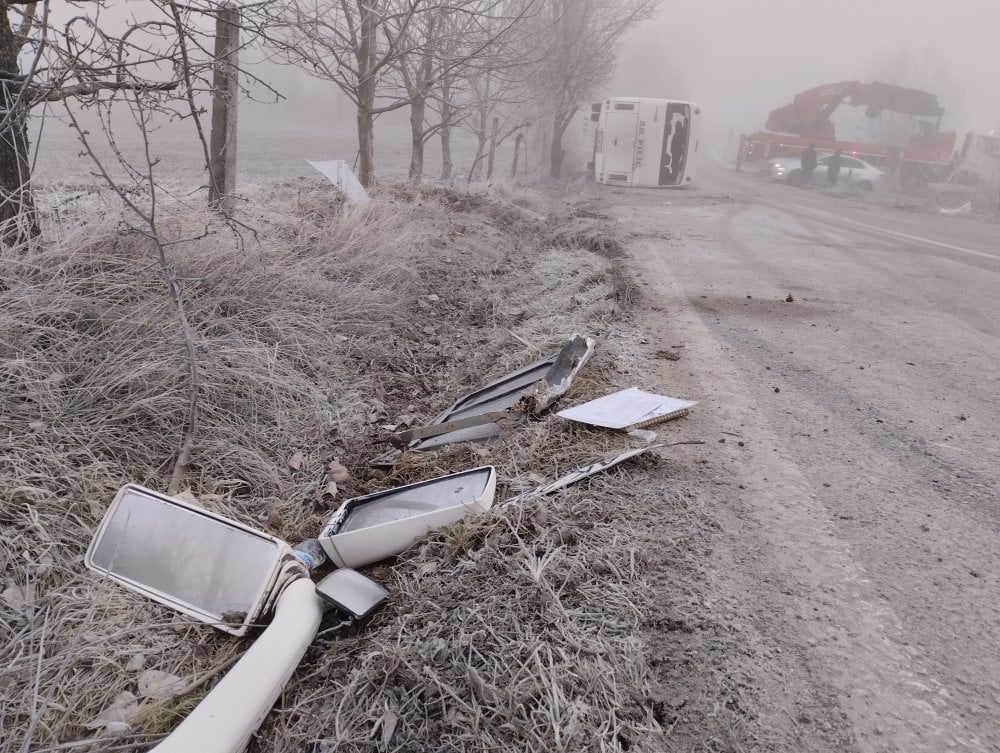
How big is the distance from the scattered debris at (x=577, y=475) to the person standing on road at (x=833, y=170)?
2220cm

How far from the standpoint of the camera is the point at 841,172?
70.0ft

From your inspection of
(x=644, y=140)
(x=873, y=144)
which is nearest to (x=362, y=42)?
(x=644, y=140)

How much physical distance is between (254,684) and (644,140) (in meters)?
18.7

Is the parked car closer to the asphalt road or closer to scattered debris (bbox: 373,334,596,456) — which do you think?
the asphalt road

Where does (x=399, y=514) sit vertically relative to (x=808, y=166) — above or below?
below

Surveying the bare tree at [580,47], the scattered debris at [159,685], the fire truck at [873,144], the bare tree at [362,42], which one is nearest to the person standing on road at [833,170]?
the fire truck at [873,144]

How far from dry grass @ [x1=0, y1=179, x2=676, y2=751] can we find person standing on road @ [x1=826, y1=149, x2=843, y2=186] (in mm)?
19282

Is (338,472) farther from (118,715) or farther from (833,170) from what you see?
(833,170)

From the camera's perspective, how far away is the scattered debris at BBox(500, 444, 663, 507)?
103 inches

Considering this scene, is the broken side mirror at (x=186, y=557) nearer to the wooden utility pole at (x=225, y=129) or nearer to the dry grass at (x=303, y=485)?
the dry grass at (x=303, y=485)

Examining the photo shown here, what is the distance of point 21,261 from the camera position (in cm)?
352

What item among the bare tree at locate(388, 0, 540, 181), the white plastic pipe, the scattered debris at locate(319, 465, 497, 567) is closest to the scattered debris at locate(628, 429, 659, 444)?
the scattered debris at locate(319, 465, 497, 567)

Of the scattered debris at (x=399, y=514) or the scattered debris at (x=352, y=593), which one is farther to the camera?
the scattered debris at (x=399, y=514)

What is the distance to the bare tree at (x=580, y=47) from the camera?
17.6 m
